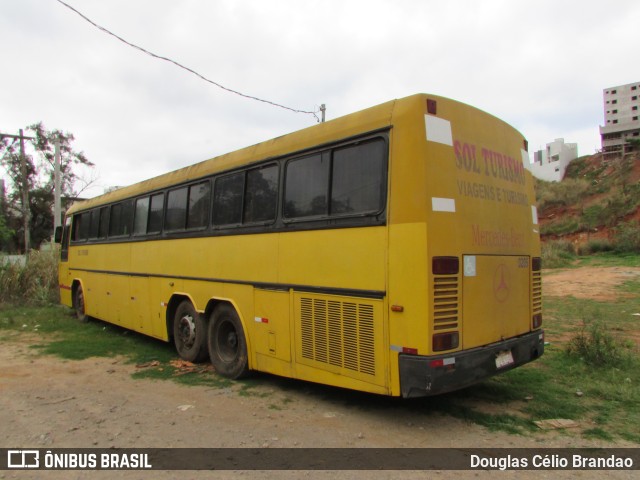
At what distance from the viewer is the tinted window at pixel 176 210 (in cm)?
743

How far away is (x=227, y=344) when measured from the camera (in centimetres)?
661

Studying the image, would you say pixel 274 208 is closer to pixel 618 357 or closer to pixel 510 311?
pixel 510 311

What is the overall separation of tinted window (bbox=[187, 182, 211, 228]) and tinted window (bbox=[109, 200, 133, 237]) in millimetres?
2435

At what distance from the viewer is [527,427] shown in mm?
4418

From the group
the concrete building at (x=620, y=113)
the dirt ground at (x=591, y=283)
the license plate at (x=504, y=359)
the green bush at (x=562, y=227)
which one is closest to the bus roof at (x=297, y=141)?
the license plate at (x=504, y=359)

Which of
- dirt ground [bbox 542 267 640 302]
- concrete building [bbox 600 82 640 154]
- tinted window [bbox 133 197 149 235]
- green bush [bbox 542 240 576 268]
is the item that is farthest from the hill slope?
tinted window [bbox 133 197 149 235]

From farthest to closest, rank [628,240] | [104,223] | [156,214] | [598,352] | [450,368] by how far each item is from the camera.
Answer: [628,240] → [104,223] → [156,214] → [598,352] → [450,368]

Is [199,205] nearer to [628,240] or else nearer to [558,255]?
[558,255]

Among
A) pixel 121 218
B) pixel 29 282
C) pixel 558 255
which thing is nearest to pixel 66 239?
pixel 29 282

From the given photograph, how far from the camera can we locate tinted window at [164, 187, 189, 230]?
743cm

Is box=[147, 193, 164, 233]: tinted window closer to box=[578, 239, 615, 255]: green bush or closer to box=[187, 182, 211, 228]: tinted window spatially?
box=[187, 182, 211, 228]: tinted window

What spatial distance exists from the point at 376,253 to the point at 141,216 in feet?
19.0

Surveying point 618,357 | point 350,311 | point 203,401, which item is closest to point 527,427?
point 350,311

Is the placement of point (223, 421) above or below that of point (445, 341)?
below
